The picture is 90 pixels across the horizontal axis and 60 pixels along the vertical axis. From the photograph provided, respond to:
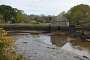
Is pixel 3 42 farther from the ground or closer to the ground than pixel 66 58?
farther from the ground

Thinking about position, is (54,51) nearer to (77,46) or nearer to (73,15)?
(77,46)

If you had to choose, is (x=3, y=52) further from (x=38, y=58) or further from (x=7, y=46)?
(x=38, y=58)

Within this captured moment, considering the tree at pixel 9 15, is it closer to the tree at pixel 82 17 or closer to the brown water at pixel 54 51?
the tree at pixel 82 17

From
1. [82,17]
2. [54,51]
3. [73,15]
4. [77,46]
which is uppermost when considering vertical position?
[73,15]

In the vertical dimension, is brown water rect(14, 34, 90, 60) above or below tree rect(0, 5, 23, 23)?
below

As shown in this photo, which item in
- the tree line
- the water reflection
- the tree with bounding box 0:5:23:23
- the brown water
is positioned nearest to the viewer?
the brown water

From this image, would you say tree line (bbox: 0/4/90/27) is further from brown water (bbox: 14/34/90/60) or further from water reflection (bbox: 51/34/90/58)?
brown water (bbox: 14/34/90/60)

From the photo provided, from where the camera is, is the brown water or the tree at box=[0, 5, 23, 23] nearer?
the brown water

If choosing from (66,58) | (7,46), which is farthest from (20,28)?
(7,46)

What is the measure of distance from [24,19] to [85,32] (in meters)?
48.0

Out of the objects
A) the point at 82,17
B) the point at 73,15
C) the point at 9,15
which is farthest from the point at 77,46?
the point at 9,15

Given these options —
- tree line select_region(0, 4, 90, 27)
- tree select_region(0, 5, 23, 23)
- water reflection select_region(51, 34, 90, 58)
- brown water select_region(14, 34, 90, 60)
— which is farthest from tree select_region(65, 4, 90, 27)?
tree select_region(0, 5, 23, 23)

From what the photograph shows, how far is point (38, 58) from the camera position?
2091 centimetres

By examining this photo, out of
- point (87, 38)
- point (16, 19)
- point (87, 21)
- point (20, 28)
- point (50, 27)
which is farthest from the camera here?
point (16, 19)
